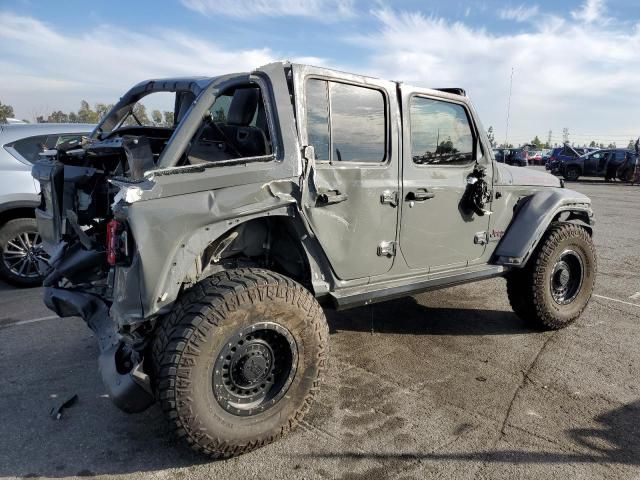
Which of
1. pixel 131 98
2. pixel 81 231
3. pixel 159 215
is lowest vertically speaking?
pixel 81 231

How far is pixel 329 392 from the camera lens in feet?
11.5

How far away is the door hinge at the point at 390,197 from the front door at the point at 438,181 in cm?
9

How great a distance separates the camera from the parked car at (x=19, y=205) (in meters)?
5.64

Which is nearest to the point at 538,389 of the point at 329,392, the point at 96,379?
the point at 329,392

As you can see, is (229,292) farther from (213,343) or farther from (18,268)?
(18,268)

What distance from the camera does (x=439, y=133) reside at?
3.92 meters

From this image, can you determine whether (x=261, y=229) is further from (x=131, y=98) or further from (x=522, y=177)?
(x=522, y=177)

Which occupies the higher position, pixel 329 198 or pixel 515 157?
pixel 515 157

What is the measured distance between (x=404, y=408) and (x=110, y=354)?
1.83m

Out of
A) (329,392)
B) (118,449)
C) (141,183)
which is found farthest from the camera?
(329,392)

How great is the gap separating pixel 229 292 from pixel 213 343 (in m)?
0.27

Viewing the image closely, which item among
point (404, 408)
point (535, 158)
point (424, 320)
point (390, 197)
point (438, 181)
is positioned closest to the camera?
point (404, 408)

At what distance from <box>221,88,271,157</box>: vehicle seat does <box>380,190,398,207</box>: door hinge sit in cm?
88

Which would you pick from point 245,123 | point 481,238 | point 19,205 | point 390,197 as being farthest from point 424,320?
point 19,205
